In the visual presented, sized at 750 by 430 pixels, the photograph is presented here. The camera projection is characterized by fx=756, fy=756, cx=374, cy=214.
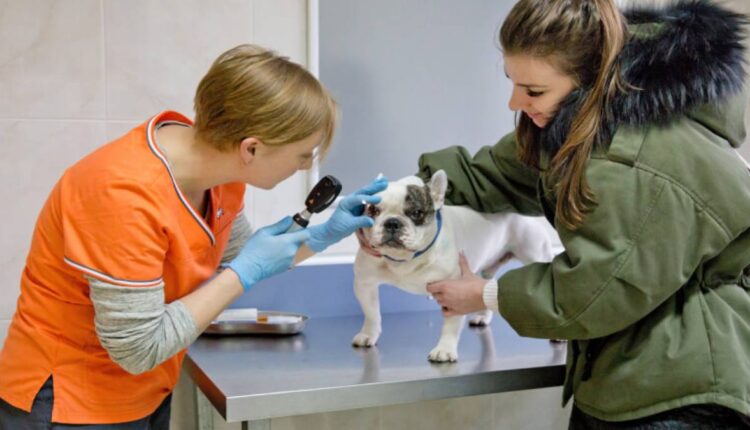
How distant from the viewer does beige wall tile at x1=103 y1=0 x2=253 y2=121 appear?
173 centimetres

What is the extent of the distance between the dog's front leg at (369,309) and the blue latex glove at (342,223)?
0.21 m

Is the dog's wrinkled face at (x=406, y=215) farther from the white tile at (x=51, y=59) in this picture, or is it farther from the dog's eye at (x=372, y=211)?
the white tile at (x=51, y=59)

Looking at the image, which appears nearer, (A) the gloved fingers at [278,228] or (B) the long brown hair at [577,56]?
(B) the long brown hair at [577,56]

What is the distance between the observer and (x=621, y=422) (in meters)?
1.19

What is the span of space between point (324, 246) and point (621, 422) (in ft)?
1.92

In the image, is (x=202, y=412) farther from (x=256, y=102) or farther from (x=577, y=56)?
(x=577, y=56)

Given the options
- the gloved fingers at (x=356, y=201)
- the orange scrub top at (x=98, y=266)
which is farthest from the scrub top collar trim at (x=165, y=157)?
the gloved fingers at (x=356, y=201)

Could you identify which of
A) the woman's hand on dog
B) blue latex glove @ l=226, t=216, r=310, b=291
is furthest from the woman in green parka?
blue latex glove @ l=226, t=216, r=310, b=291

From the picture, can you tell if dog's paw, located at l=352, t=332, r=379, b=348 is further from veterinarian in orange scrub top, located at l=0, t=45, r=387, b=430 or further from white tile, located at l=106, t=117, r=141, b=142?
white tile, located at l=106, t=117, r=141, b=142

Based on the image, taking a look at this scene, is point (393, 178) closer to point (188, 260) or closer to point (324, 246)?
point (324, 246)

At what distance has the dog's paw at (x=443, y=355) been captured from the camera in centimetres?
148

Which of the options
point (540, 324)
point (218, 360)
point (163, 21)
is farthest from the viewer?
point (163, 21)

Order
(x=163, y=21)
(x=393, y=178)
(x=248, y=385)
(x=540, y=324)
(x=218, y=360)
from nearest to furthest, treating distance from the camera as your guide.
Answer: (x=540, y=324)
(x=248, y=385)
(x=218, y=360)
(x=163, y=21)
(x=393, y=178)

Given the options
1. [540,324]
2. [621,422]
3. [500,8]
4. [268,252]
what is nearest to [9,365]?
[268,252]
